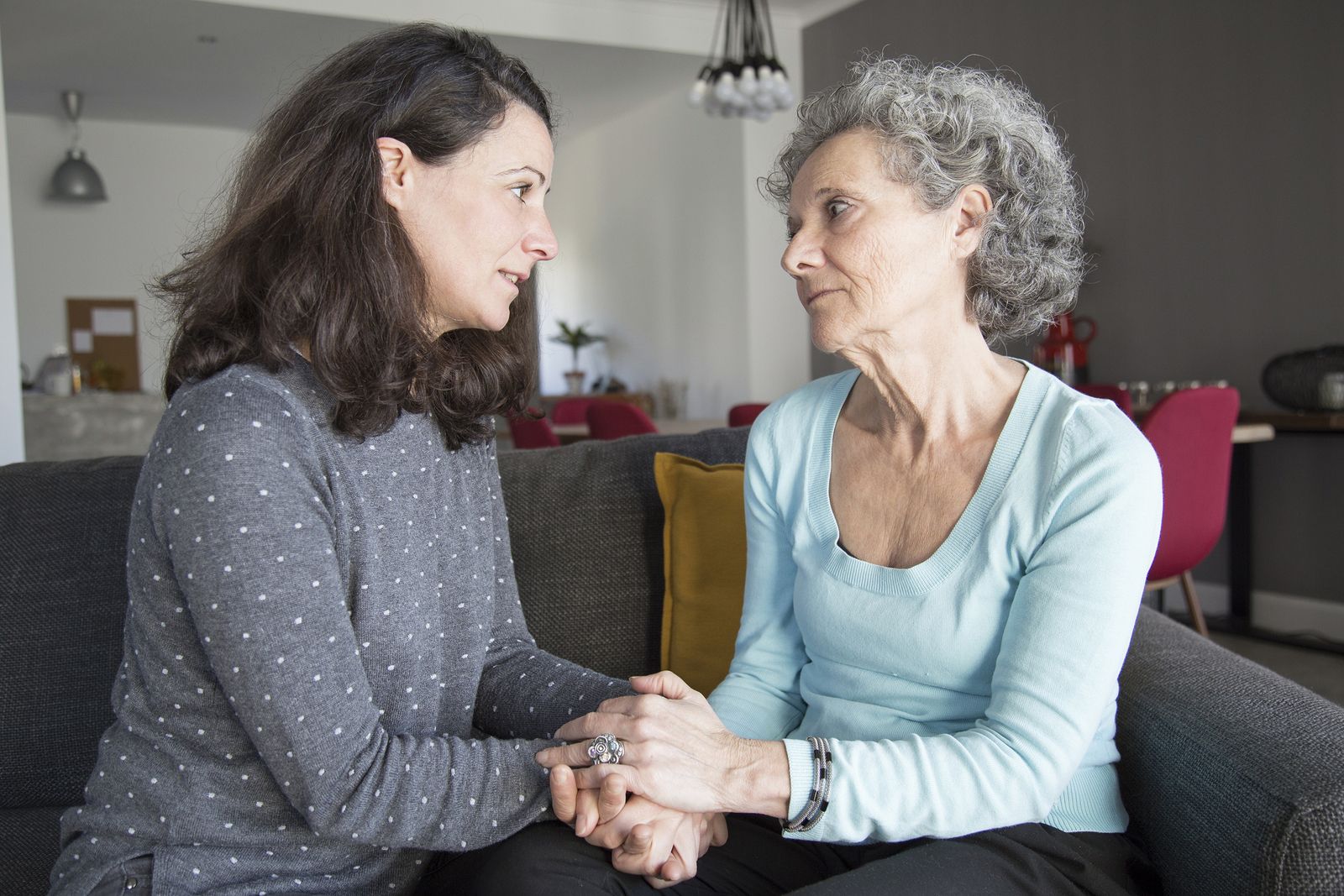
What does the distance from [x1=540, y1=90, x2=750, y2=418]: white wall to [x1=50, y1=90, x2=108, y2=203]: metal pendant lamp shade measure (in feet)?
11.8

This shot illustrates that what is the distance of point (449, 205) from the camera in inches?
50.6

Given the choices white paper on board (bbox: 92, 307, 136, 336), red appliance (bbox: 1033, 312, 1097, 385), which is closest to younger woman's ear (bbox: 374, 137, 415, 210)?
red appliance (bbox: 1033, 312, 1097, 385)

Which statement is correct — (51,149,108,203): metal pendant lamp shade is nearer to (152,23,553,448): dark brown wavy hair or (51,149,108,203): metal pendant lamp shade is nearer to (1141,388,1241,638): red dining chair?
(1141,388,1241,638): red dining chair

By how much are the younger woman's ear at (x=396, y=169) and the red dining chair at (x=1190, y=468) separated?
2.75 m

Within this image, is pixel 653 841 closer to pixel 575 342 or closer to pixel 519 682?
pixel 519 682

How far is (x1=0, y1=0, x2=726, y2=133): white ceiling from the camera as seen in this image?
6391 millimetres

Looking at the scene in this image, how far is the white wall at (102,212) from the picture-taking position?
8.85 m

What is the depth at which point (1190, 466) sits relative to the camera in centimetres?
347

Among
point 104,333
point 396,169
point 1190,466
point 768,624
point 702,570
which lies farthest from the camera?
point 104,333

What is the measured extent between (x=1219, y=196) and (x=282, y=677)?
15.6 feet

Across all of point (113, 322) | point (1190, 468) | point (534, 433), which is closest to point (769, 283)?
point (534, 433)

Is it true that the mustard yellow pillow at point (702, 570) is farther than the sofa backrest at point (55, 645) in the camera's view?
Yes

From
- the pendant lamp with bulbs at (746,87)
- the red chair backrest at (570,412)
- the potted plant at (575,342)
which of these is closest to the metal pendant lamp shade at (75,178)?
the potted plant at (575,342)

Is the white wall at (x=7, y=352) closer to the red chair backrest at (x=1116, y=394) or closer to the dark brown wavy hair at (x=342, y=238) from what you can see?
the dark brown wavy hair at (x=342, y=238)
